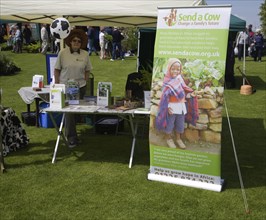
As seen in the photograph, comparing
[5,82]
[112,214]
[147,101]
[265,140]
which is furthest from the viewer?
[5,82]

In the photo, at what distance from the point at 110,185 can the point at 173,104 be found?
3.81ft

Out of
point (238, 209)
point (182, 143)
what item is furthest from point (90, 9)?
point (238, 209)

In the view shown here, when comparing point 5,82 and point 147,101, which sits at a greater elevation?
point 147,101

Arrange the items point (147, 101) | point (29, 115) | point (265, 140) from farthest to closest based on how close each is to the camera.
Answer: point (29, 115), point (265, 140), point (147, 101)

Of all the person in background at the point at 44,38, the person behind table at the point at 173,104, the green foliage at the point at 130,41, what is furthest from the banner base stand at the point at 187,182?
the green foliage at the point at 130,41

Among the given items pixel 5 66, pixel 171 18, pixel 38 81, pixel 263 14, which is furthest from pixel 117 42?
pixel 263 14

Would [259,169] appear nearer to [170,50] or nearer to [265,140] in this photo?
[265,140]

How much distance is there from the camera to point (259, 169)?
4.76m

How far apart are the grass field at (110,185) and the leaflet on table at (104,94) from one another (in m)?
0.80

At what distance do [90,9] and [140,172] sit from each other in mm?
2113

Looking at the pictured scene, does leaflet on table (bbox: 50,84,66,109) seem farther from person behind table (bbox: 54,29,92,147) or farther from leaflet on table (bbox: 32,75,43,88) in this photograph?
leaflet on table (bbox: 32,75,43,88)

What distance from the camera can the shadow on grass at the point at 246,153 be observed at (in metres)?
4.43

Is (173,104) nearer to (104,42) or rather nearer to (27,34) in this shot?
(104,42)

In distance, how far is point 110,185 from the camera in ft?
13.9
